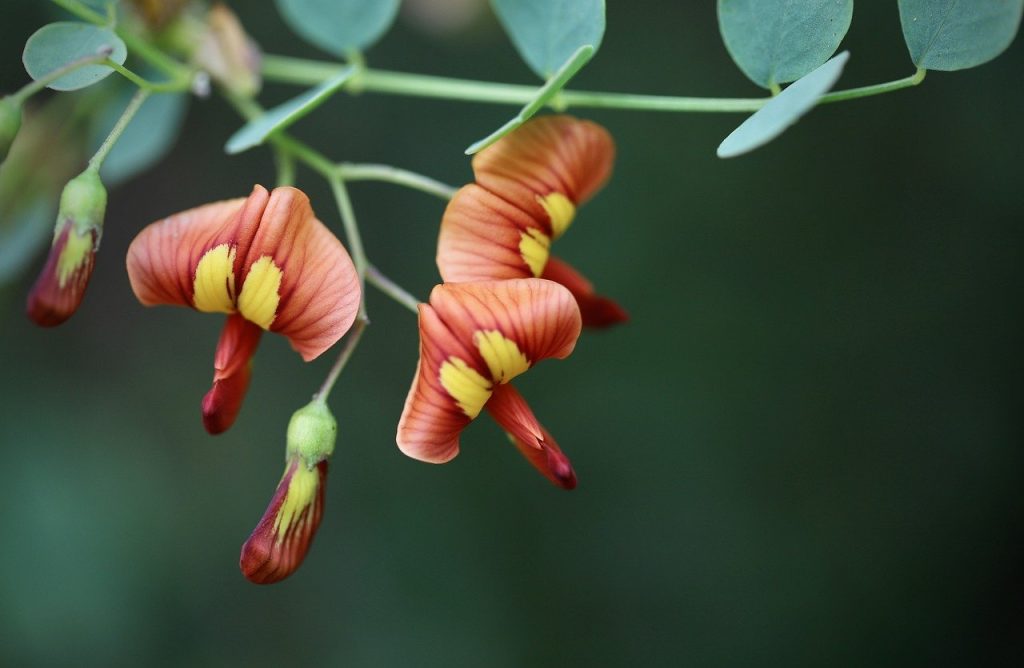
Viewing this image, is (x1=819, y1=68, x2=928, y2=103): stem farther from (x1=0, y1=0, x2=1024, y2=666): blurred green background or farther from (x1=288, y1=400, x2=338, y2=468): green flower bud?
(x1=0, y1=0, x2=1024, y2=666): blurred green background

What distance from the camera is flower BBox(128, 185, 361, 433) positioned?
1.04 metres

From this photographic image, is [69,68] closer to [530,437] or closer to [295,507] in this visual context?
[295,507]

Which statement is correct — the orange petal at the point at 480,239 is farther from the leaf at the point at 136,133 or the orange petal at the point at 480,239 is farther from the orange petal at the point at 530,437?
the leaf at the point at 136,133

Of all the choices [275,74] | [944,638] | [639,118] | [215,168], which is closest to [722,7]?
[275,74]

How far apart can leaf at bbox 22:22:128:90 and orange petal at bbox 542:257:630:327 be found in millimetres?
595

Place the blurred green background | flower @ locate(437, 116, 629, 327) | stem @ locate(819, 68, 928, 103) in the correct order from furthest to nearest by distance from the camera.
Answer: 1. the blurred green background
2. flower @ locate(437, 116, 629, 327)
3. stem @ locate(819, 68, 928, 103)

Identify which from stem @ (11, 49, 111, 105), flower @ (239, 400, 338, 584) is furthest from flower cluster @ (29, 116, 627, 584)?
stem @ (11, 49, 111, 105)

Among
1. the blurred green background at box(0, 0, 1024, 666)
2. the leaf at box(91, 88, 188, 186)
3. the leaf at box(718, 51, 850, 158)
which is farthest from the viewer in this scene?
the blurred green background at box(0, 0, 1024, 666)

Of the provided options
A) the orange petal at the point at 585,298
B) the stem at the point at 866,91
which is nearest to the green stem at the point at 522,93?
the stem at the point at 866,91

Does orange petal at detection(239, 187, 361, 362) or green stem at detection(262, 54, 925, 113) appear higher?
green stem at detection(262, 54, 925, 113)

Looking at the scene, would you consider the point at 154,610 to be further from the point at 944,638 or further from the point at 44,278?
the point at 944,638

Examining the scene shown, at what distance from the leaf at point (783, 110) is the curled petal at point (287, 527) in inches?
24.3

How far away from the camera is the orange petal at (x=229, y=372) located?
1100 mm

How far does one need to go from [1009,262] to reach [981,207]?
7.4 inches
